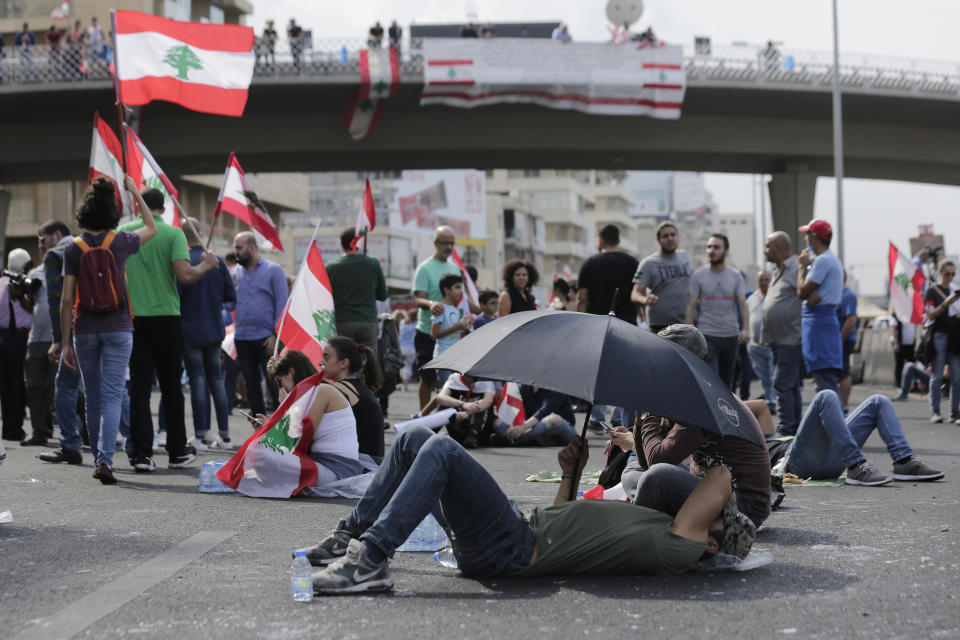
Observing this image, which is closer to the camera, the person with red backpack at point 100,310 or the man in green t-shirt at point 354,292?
the person with red backpack at point 100,310

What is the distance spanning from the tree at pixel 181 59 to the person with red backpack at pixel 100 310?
338cm

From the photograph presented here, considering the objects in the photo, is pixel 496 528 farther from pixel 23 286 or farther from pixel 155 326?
pixel 23 286

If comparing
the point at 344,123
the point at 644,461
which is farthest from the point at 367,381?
the point at 344,123

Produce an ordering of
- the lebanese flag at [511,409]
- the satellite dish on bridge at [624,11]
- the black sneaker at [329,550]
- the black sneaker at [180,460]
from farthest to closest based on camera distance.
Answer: the satellite dish on bridge at [624,11] < the lebanese flag at [511,409] < the black sneaker at [180,460] < the black sneaker at [329,550]

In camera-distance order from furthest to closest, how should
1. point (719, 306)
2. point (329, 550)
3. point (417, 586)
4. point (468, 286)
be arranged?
1. point (468, 286)
2. point (719, 306)
3. point (329, 550)
4. point (417, 586)

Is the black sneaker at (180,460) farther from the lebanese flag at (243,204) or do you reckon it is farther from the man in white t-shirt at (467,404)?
the lebanese flag at (243,204)

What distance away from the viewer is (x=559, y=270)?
382ft

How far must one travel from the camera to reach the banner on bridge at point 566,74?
33.0 meters

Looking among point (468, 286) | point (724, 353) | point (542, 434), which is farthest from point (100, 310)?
point (468, 286)

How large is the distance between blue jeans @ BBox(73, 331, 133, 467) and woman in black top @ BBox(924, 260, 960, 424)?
31.3ft

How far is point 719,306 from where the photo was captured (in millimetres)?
11484

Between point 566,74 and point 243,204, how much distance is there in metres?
21.8

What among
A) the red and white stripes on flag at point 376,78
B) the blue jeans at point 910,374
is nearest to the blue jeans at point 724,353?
the blue jeans at point 910,374

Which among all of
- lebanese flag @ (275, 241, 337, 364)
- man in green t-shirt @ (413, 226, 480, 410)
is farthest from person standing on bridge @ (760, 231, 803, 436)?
lebanese flag @ (275, 241, 337, 364)
